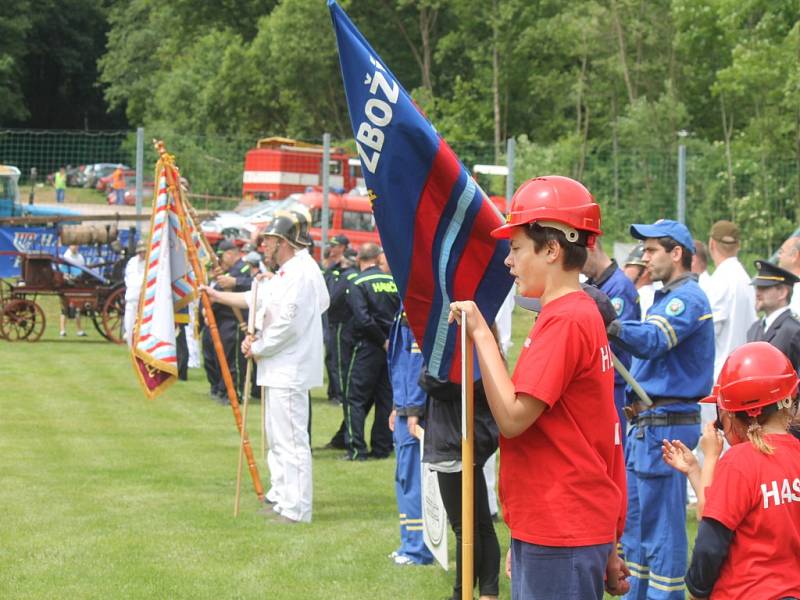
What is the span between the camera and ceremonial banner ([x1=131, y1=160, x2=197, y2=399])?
10422 millimetres

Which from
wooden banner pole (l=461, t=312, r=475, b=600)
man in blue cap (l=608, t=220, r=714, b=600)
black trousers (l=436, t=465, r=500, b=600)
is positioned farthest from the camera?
Answer: black trousers (l=436, t=465, r=500, b=600)

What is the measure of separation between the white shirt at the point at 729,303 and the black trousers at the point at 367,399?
A: 412 centimetres

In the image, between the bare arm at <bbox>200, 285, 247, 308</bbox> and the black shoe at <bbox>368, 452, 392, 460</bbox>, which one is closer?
the bare arm at <bbox>200, 285, 247, 308</bbox>

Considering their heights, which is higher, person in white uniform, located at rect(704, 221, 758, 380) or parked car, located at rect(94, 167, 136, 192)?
parked car, located at rect(94, 167, 136, 192)

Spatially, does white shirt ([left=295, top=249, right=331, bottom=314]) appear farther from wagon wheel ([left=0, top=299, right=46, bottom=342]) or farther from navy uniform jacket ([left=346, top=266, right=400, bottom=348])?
wagon wheel ([left=0, top=299, right=46, bottom=342])

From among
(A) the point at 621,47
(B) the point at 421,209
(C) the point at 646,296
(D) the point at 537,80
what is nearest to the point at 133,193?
(A) the point at 621,47

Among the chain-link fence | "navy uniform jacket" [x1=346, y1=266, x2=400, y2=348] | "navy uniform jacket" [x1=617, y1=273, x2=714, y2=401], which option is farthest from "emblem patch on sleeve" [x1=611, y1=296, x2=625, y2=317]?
the chain-link fence

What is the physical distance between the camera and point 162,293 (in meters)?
10.5

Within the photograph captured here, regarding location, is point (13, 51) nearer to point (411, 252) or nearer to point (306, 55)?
point (306, 55)

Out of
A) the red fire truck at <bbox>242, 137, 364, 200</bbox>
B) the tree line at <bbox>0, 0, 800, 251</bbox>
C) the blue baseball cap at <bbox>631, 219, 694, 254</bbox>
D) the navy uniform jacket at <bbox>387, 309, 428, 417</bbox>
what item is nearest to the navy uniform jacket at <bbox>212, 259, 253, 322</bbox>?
the tree line at <bbox>0, 0, 800, 251</bbox>

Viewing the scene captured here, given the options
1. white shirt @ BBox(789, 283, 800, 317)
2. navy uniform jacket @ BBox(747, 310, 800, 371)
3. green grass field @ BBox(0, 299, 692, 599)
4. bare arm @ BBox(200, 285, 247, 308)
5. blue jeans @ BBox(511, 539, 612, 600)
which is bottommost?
green grass field @ BBox(0, 299, 692, 599)

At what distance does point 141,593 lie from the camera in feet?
26.1

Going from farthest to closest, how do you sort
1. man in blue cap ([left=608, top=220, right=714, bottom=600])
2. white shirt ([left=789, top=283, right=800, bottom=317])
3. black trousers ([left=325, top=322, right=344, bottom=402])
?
black trousers ([left=325, top=322, right=344, bottom=402]), white shirt ([left=789, top=283, right=800, bottom=317]), man in blue cap ([left=608, top=220, right=714, bottom=600])

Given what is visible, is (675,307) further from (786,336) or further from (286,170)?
(286,170)
